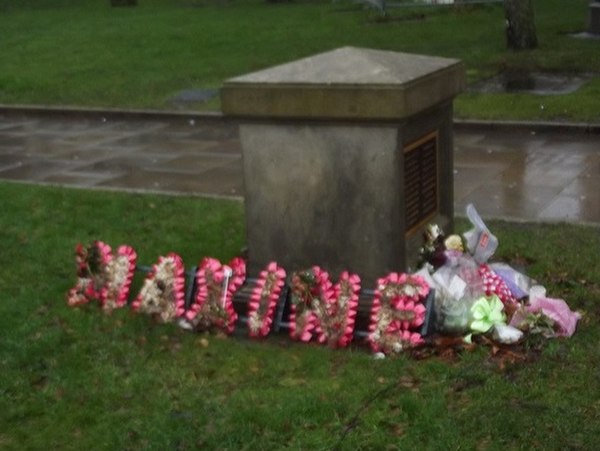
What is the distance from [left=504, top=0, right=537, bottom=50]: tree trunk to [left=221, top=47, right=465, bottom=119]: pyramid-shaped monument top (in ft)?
42.2

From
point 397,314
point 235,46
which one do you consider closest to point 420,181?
point 397,314

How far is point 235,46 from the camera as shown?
22.2m

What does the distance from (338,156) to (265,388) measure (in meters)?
1.45

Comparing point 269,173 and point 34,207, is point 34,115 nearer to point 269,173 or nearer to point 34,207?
point 34,207

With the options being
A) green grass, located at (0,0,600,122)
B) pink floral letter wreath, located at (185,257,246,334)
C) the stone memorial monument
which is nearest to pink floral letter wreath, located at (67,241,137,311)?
pink floral letter wreath, located at (185,257,246,334)

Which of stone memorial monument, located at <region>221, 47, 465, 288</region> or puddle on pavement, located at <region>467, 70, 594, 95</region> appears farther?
puddle on pavement, located at <region>467, 70, 594, 95</region>

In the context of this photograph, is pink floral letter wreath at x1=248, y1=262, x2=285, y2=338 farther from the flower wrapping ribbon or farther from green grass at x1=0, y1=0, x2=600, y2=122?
green grass at x1=0, y1=0, x2=600, y2=122

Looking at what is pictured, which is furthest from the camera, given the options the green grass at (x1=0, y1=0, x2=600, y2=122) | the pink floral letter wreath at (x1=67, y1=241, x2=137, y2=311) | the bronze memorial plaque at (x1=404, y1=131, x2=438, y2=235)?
the green grass at (x1=0, y1=0, x2=600, y2=122)

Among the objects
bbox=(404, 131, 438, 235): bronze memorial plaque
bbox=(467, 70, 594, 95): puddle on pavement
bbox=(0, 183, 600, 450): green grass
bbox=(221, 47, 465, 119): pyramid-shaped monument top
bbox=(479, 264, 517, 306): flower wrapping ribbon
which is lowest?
bbox=(467, 70, 594, 95): puddle on pavement

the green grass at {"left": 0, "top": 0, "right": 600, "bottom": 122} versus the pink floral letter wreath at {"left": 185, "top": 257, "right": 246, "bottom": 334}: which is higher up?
the pink floral letter wreath at {"left": 185, "top": 257, "right": 246, "bottom": 334}

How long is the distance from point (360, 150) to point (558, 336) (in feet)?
4.73

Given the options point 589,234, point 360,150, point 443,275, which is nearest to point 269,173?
point 360,150

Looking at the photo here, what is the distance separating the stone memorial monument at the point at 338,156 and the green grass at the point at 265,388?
0.60 m

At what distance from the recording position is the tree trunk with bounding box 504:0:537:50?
19.2m
